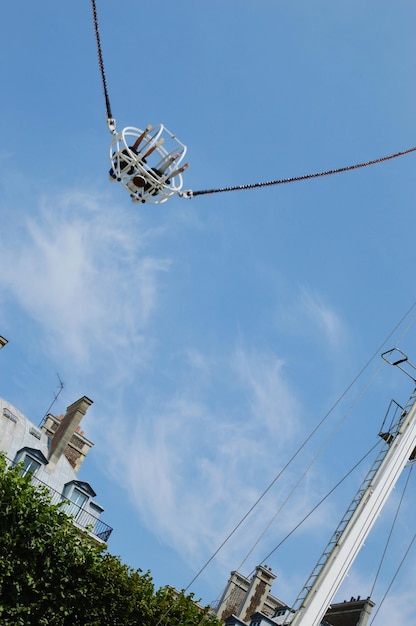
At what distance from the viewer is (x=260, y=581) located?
2373 inches

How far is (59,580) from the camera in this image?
36.4 meters

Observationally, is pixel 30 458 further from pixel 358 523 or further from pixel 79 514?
pixel 358 523

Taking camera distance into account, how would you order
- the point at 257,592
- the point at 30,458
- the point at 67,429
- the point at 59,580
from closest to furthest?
the point at 59,580, the point at 30,458, the point at 67,429, the point at 257,592

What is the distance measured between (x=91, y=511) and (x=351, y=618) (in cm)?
1768

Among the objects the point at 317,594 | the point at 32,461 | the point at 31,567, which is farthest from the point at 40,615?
the point at 32,461

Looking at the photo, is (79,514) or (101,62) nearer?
(101,62)

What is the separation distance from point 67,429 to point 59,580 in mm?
19939

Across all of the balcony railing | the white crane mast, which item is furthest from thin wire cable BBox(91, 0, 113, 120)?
the balcony railing

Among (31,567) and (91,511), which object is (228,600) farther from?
(31,567)

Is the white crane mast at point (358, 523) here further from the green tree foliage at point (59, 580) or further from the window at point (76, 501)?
the window at point (76, 501)

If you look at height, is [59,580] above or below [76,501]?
below

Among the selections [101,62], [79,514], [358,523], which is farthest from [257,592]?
[101,62]

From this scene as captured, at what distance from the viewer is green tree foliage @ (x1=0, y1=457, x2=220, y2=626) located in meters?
35.3

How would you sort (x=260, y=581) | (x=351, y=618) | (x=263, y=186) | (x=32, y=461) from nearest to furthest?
(x=263, y=186)
(x=32, y=461)
(x=351, y=618)
(x=260, y=581)
